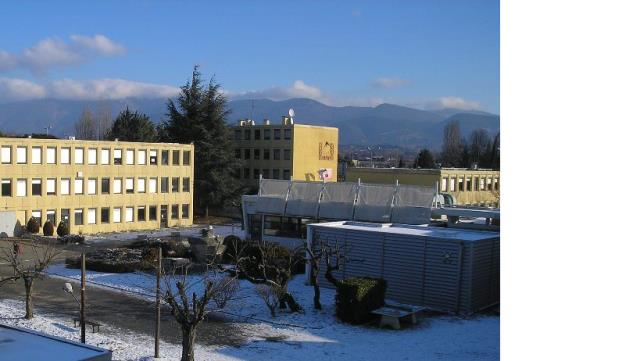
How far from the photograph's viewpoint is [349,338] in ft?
60.8

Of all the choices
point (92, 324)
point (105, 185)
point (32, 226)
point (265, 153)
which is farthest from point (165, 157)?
point (92, 324)

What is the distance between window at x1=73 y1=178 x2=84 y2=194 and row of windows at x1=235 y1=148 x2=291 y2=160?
23418 mm

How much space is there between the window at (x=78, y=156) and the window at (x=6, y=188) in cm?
469

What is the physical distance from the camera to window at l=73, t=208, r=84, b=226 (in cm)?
4625

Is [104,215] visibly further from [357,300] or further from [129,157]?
[357,300]

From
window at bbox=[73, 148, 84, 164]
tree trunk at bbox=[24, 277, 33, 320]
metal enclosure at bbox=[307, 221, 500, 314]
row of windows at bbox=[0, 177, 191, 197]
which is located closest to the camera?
tree trunk at bbox=[24, 277, 33, 320]

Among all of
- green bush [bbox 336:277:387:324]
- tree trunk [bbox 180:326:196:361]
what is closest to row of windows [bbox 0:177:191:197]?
green bush [bbox 336:277:387:324]

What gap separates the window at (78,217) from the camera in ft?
152

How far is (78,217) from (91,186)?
2.33m

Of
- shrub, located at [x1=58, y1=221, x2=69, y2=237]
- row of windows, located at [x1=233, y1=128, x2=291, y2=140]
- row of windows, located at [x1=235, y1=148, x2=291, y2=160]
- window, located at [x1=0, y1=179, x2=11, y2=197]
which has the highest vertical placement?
row of windows, located at [x1=233, y1=128, x2=291, y2=140]

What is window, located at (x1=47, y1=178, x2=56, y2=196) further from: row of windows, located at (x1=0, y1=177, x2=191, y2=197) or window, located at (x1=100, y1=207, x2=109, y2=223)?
window, located at (x1=100, y1=207, x2=109, y2=223)

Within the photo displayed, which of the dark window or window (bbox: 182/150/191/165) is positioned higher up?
window (bbox: 182/150/191/165)
